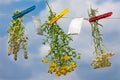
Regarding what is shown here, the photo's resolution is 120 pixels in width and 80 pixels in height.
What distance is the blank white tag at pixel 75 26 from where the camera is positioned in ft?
39.7

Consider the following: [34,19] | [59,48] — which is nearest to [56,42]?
[59,48]

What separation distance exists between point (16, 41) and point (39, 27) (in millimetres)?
815

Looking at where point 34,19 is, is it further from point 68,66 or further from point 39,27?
point 68,66

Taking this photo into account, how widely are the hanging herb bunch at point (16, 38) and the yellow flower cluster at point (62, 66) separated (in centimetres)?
81

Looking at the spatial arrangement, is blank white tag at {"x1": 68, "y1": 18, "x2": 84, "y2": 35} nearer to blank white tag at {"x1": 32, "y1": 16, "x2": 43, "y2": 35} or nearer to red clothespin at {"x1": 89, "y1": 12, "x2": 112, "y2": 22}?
red clothespin at {"x1": 89, "y1": 12, "x2": 112, "y2": 22}

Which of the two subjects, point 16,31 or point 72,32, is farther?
point 16,31

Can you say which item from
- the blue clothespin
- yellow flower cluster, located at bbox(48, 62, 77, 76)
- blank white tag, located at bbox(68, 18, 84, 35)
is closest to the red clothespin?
blank white tag, located at bbox(68, 18, 84, 35)

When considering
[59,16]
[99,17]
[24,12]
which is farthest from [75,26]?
[24,12]

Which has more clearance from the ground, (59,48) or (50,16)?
(50,16)

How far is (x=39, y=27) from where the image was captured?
12.7 meters

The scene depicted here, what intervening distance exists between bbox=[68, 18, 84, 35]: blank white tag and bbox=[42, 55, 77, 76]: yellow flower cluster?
34.2 inches

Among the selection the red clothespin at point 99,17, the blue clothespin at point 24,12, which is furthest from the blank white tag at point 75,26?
the blue clothespin at point 24,12

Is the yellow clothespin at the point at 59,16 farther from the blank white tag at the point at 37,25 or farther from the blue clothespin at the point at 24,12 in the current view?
the blue clothespin at the point at 24,12

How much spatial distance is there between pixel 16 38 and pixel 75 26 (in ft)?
6.08
